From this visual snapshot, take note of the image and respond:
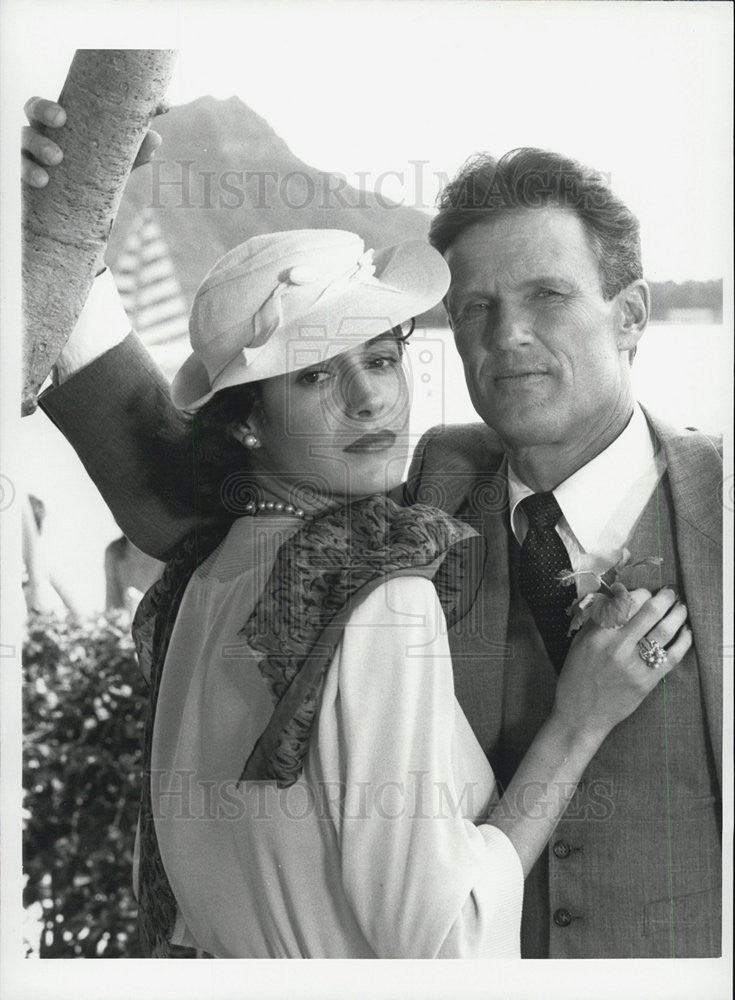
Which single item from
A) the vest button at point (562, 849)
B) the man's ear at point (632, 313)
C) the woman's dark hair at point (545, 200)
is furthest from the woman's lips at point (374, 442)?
the vest button at point (562, 849)

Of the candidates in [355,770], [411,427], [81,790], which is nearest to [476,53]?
[411,427]

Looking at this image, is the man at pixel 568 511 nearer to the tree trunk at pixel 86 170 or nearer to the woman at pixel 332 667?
the woman at pixel 332 667

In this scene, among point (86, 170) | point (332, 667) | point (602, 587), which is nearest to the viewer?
point (332, 667)

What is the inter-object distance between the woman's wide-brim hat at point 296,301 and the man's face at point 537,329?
0.27 feet

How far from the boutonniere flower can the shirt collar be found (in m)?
0.04

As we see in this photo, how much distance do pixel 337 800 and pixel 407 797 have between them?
14 centimetres

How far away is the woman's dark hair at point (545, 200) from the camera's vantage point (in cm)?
238

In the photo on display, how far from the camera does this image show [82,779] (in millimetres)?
2482

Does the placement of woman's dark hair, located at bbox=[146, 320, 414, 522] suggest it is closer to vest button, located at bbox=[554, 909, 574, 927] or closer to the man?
the man

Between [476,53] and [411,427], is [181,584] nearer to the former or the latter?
[411,427]

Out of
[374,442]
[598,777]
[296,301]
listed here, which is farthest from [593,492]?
[296,301]

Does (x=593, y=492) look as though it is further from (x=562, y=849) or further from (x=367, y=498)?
(x=562, y=849)

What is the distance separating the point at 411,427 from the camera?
2.37 metres

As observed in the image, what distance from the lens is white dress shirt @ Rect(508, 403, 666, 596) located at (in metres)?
2.38
